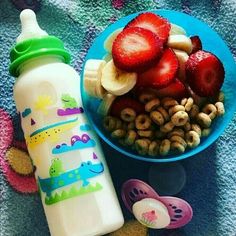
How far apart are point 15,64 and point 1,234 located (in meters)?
0.24

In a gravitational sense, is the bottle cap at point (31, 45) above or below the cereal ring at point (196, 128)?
above

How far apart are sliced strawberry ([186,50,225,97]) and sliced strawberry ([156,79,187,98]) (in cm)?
1

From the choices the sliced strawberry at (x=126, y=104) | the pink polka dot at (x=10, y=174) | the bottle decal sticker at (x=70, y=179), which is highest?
the sliced strawberry at (x=126, y=104)

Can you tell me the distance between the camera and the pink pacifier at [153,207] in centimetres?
74

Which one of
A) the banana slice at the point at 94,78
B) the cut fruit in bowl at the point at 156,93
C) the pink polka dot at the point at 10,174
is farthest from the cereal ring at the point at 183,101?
the pink polka dot at the point at 10,174

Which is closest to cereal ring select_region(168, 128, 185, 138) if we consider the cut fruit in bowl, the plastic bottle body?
the cut fruit in bowl

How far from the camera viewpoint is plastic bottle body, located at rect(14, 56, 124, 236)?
0.73 metres

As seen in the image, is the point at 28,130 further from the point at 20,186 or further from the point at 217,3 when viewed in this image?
the point at 217,3

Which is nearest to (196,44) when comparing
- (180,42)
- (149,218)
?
(180,42)

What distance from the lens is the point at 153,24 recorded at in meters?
0.76

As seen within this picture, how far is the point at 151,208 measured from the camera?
74 centimetres

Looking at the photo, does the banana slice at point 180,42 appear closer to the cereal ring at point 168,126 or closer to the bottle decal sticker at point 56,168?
Result: the cereal ring at point 168,126

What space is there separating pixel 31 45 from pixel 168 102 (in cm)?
19

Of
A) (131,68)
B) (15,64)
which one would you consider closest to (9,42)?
(15,64)
